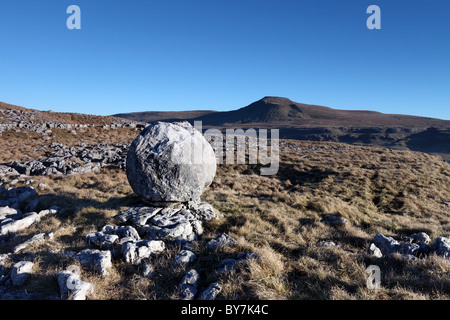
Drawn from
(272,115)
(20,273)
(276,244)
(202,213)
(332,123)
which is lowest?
(276,244)

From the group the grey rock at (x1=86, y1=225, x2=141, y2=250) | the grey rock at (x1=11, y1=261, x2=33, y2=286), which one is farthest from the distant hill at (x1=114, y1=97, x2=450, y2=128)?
the grey rock at (x1=11, y1=261, x2=33, y2=286)

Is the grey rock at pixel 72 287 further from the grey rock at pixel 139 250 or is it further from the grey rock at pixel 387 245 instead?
the grey rock at pixel 387 245

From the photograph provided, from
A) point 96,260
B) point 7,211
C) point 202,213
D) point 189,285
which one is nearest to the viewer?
point 189,285

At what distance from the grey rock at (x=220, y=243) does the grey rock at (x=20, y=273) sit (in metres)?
4.22

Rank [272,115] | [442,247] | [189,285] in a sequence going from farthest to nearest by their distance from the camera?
[272,115]
[442,247]
[189,285]

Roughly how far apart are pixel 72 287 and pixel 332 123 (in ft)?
455

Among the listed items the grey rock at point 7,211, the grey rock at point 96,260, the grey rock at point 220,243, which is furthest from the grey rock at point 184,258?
the grey rock at point 7,211

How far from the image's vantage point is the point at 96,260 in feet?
17.7

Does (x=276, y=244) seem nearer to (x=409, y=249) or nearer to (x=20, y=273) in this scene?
(x=409, y=249)

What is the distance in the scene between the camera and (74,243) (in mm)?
6684

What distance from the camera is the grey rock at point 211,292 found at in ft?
14.3

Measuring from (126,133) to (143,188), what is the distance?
1249 inches

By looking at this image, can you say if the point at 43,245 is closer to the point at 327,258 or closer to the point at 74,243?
the point at 74,243

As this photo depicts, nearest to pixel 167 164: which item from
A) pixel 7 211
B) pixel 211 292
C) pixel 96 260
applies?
pixel 96 260
